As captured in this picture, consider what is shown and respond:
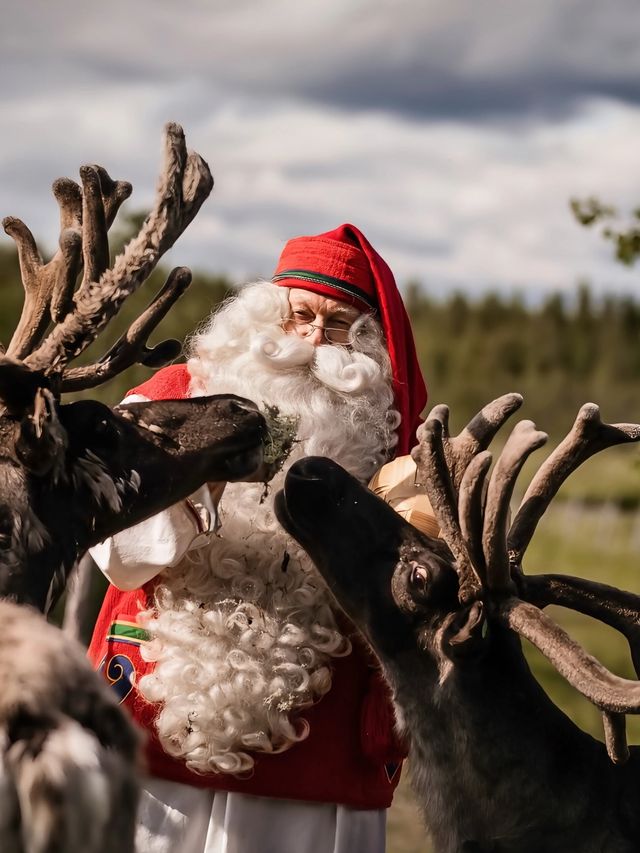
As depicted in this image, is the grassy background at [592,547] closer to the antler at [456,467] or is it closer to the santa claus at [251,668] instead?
the santa claus at [251,668]

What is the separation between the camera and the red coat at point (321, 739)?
13.1ft

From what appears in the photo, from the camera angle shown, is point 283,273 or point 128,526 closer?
point 128,526

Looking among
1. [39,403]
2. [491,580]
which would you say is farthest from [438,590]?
[39,403]

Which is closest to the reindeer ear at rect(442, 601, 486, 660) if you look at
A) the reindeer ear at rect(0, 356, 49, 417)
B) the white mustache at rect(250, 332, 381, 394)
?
the white mustache at rect(250, 332, 381, 394)

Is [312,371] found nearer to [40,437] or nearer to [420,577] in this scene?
[420,577]

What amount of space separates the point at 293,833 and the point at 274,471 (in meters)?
1.12

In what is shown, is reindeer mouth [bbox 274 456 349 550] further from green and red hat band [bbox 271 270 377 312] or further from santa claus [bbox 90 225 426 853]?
green and red hat band [bbox 271 270 377 312]

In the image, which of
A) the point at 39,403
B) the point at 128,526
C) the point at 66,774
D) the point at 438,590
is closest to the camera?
the point at 66,774

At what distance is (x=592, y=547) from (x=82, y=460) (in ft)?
92.4

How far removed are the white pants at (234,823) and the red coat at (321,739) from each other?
0.14 ft

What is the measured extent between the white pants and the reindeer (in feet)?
3.09

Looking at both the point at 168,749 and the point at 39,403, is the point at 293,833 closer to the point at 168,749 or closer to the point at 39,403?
the point at 168,749

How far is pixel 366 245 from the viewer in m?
4.61

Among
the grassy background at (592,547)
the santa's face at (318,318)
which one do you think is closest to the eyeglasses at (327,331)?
the santa's face at (318,318)
